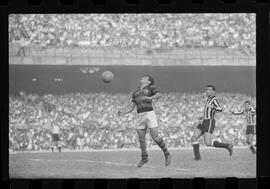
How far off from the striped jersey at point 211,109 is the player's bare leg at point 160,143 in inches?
26.3

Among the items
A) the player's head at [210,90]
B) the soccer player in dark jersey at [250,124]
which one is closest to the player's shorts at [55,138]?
the player's head at [210,90]

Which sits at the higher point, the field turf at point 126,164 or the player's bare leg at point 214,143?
the player's bare leg at point 214,143

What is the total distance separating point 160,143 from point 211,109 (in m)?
0.83

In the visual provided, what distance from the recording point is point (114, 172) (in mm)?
20219

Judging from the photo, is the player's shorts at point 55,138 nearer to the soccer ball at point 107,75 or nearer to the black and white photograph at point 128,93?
the black and white photograph at point 128,93

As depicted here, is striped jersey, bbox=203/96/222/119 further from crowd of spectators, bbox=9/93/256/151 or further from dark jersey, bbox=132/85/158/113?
dark jersey, bbox=132/85/158/113

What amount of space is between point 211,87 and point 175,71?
0.53 meters

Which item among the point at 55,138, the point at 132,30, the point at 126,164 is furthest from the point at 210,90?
the point at 55,138

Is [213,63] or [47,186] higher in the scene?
[213,63]

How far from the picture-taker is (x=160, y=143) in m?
20.2

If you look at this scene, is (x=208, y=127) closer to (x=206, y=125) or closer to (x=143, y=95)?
(x=206, y=125)

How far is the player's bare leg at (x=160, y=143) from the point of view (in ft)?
66.4
